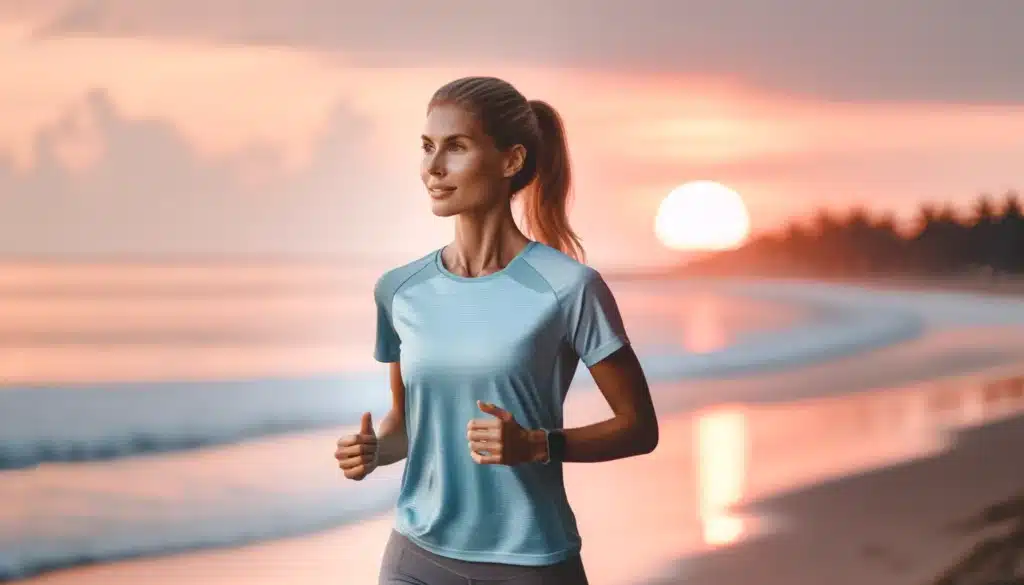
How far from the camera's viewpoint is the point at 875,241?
4.22 metres

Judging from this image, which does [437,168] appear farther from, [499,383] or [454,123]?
[499,383]

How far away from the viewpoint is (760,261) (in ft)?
13.9

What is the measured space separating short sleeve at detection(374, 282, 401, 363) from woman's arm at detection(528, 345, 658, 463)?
28cm

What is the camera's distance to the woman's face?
1.48m

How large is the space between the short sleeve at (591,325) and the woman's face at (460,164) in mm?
169

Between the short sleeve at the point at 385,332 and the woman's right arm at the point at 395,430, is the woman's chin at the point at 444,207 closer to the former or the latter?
the short sleeve at the point at 385,332

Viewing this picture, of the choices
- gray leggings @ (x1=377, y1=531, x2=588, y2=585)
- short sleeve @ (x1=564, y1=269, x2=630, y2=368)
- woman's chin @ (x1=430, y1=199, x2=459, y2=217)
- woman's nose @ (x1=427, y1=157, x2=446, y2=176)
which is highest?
woman's nose @ (x1=427, y1=157, x2=446, y2=176)

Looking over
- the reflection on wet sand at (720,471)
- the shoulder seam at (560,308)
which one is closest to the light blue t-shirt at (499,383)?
the shoulder seam at (560,308)

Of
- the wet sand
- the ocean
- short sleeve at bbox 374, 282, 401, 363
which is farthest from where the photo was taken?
the ocean

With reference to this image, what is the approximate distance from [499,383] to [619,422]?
0.14 meters

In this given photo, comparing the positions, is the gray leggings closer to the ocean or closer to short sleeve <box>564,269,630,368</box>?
short sleeve <box>564,269,630,368</box>

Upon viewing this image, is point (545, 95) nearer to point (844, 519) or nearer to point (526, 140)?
point (844, 519)

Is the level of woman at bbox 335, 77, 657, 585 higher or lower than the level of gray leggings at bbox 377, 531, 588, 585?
higher

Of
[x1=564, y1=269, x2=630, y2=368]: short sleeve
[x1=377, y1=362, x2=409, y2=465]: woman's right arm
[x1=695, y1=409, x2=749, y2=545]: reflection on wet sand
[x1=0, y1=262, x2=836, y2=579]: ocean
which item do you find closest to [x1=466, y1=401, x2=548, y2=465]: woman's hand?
[x1=564, y1=269, x2=630, y2=368]: short sleeve
